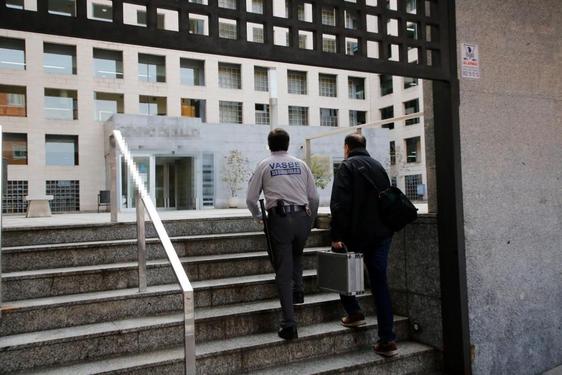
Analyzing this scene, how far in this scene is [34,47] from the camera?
2694 centimetres

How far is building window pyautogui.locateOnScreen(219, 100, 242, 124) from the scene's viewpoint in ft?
105

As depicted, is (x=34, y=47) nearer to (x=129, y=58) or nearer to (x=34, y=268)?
(x=129, y=58)

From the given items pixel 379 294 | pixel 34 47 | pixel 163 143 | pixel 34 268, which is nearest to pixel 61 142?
pixel 34 47

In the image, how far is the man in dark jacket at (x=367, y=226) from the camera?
12.6 ft

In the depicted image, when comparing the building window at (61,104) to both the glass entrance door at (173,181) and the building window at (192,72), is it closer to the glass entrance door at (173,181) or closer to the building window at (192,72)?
the building window at (192,72)

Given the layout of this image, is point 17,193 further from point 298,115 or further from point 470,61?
point 470,61

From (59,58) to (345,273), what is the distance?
94.1 ft

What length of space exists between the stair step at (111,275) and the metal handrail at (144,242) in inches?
12.0

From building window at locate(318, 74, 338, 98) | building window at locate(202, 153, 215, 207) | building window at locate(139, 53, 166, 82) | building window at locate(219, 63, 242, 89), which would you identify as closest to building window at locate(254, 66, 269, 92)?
building window at locate(219, 63, 242, 89)

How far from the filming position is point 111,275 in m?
4.22

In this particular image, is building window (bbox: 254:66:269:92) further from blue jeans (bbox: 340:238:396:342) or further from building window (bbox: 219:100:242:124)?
blue jeans (bbox: 340:238:396:342)

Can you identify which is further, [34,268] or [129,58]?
[129,58]

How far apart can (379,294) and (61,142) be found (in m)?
27.3

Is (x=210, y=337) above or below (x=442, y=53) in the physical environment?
below
